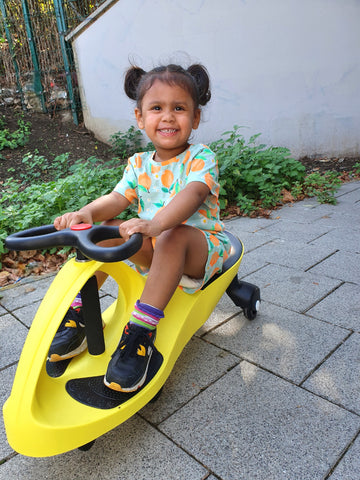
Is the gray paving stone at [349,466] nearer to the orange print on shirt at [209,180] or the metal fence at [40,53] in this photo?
the orange print on shirt at [209,180]

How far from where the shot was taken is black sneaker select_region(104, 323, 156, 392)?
1202mm

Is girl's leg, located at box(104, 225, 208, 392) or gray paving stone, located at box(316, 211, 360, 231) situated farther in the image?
gray paving stone, located at box(316, 211, 360, 231)

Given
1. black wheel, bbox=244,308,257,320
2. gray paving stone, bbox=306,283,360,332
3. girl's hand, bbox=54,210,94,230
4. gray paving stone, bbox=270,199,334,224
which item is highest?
girl's hand, bbox=54,210,94,230

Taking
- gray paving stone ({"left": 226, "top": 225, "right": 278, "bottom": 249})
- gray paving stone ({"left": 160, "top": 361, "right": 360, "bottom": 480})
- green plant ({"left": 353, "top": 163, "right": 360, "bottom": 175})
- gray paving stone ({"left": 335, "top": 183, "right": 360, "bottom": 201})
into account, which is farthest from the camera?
green plant ({"left": 353, "top": 163, "right": 360, "bottom": 175})

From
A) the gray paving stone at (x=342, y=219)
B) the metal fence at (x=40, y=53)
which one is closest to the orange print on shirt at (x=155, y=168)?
the gray paving stone at (x=342, y=219)

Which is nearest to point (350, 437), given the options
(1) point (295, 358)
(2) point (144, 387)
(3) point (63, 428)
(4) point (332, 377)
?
(4) point (332, 377)

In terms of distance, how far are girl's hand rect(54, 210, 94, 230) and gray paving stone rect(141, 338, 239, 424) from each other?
652mm

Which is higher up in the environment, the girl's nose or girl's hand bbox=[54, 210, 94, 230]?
the girl's nose

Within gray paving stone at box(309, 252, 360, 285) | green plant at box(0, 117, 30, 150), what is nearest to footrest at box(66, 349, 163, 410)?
gray paving stone at box(309, 252, 360, 285)

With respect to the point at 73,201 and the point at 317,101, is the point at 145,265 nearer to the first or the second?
the point at 73,201

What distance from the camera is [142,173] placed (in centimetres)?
170

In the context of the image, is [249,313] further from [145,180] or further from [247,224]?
[247,224]

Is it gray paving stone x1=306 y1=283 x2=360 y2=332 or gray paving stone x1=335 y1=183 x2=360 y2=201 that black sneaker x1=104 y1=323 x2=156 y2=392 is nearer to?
gray paving stone x1=306 y1=283 x2=360 y2=332

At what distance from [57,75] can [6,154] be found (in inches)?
63.0
